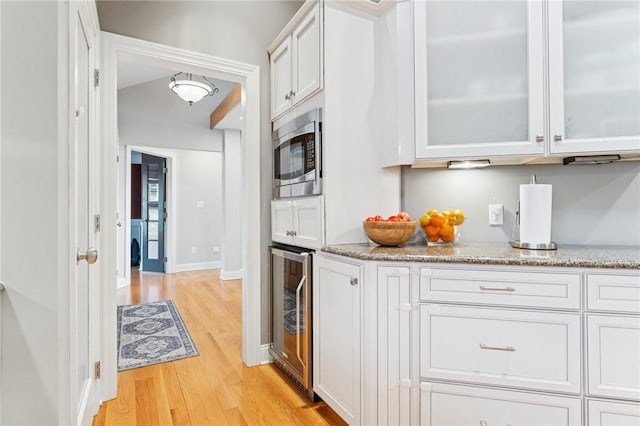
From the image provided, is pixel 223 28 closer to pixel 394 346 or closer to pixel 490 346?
pixel 394 346

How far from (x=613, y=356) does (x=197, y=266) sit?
601cm

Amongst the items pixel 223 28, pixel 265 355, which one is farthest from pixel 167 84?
pixel 265 355

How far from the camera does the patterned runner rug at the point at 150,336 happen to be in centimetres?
246

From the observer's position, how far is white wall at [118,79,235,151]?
16.5ft

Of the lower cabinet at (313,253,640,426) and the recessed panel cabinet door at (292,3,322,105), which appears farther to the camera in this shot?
the recessed panel cabinet door at (292,3,322,105)

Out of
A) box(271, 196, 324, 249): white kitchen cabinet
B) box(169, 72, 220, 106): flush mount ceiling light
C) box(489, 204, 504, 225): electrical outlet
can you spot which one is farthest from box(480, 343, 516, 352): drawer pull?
box(169, 72, 220, 106): flush mount ceiling light

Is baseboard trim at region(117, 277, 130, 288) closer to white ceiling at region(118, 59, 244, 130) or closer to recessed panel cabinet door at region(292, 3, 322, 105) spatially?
white ceiling at region(118, 59, 244, 130)

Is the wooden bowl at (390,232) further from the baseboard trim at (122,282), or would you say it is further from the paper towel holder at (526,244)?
the baseboard trim at (122,282)

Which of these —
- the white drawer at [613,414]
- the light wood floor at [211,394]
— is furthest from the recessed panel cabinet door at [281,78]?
the white drawer at [613,414]

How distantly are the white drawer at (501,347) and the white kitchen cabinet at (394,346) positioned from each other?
8 centimetres

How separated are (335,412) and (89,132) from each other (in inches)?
76.4

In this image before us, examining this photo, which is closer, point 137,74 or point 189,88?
point 189,88

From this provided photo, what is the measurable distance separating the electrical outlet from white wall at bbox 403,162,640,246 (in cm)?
3

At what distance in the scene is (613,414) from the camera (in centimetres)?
124
